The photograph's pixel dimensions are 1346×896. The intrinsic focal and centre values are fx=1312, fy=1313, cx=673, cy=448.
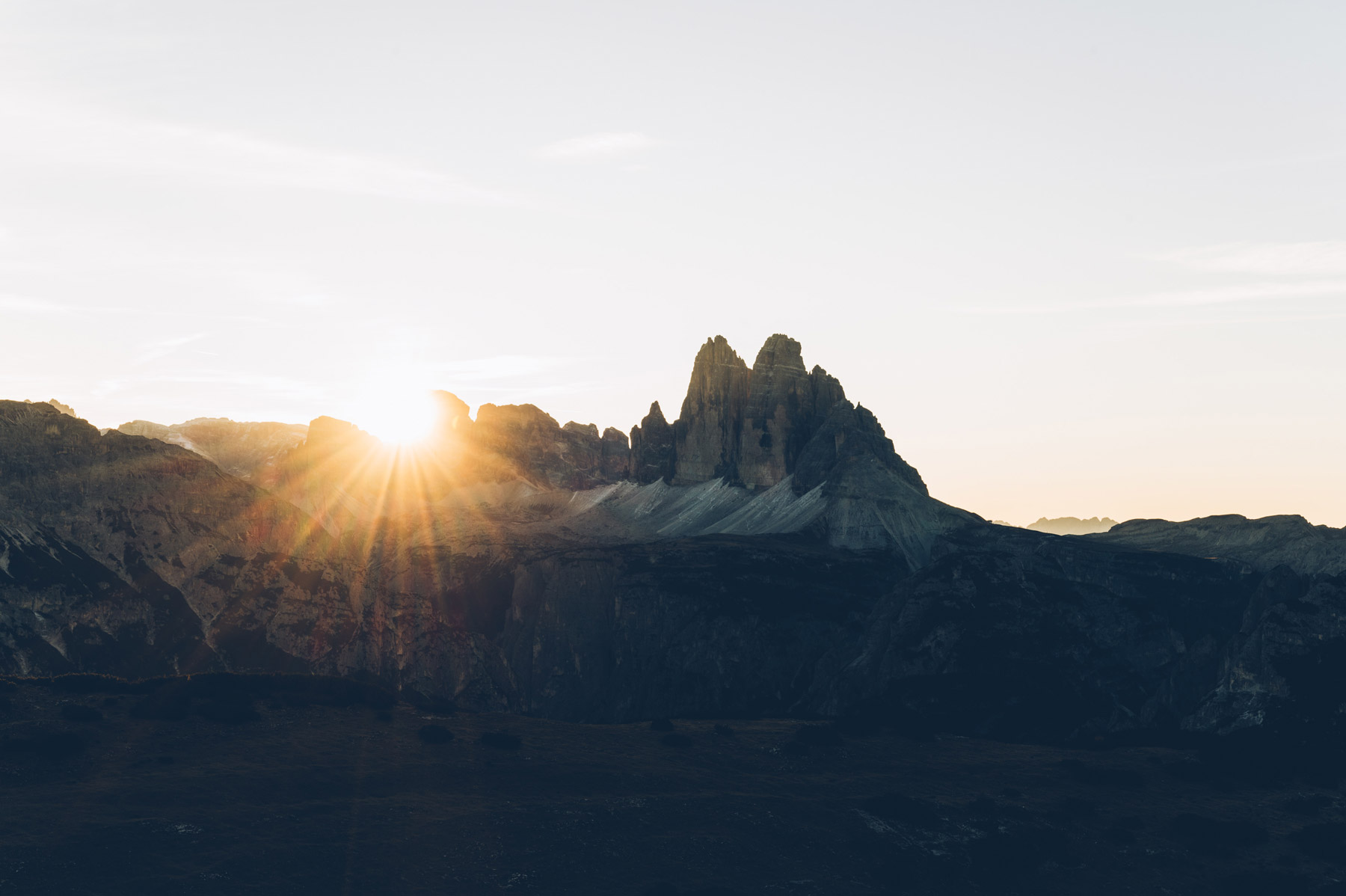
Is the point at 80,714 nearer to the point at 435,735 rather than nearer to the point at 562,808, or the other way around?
the point at 435,735

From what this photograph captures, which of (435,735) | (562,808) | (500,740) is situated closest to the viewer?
(562,808)

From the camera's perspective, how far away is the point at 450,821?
90688 mm

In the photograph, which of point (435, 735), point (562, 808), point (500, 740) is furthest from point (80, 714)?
point (562, 808)

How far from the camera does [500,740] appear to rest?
10944 cm

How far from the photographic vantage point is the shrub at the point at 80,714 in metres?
101

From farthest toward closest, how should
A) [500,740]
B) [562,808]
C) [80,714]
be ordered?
1. [500,740]
2. [80,714]
3. [562,808]

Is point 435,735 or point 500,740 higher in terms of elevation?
point 435,735

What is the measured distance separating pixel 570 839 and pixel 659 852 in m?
6.23

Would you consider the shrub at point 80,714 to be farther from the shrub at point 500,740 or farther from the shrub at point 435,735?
the shrub at point 500,740

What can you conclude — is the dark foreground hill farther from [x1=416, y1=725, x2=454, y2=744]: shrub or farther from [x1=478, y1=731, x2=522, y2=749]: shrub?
[x1=416, y1=725, x2=454, y2=744]: shrub

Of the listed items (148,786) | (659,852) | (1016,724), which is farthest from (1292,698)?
(148,786)

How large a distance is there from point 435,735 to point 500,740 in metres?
5.38

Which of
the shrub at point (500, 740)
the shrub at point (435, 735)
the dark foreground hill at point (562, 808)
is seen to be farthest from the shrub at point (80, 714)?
the shrub at point (500, 740)

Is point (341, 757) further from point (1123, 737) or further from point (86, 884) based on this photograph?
point (1123, 737)
